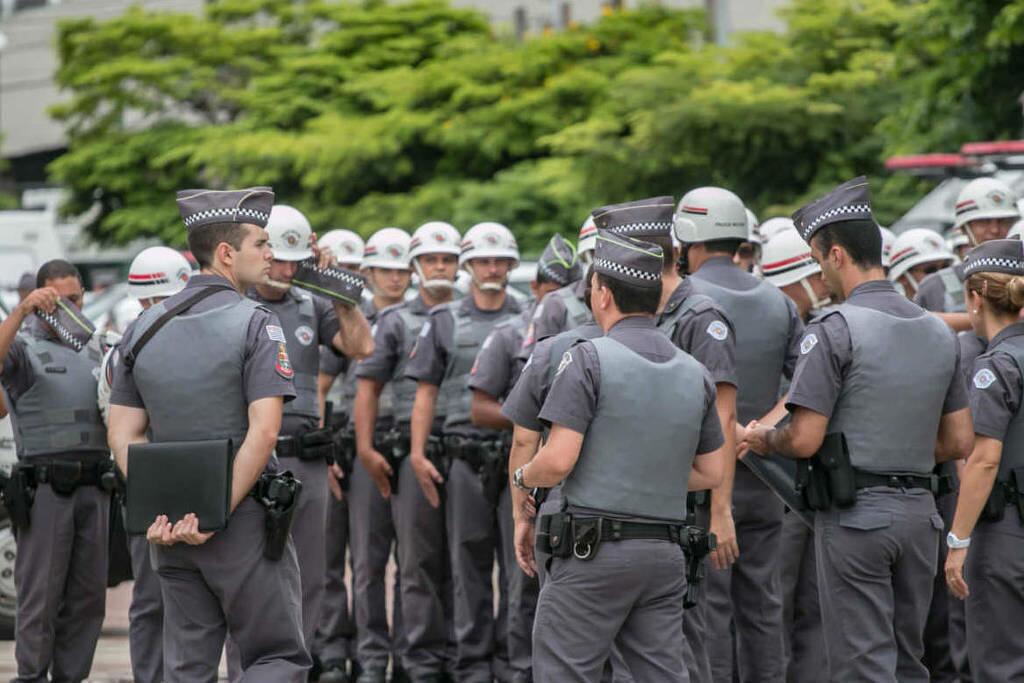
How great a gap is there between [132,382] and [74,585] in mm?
2344

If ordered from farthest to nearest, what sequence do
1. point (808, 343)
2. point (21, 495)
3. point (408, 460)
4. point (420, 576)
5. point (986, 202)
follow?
point (408, 460), point (420, 576), point (986, 202), point (21, 495), point (808, 343)

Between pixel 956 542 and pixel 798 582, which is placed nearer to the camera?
pixel 956 542

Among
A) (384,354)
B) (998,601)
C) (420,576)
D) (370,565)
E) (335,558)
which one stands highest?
(384,354)

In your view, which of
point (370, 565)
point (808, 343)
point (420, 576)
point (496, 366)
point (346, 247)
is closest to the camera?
point (808, 343)

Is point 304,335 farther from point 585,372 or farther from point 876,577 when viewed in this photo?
point 876,577

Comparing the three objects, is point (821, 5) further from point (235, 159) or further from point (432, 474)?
point (432, 474)

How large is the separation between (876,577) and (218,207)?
112 inches

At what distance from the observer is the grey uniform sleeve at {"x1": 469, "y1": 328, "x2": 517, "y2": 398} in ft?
27.8

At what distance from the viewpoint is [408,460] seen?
9.40m

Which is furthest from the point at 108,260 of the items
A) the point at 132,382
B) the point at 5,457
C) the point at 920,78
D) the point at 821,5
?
the point at 132,382

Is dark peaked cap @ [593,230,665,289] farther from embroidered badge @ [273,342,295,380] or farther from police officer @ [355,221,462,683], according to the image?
police officer @ [355,221,462,683]

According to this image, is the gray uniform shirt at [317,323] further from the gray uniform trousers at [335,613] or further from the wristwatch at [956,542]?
the wristwatch at [956,542]

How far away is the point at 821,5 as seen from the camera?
2261 centimetres

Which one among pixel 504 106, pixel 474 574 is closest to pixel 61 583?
pixel 474 574
